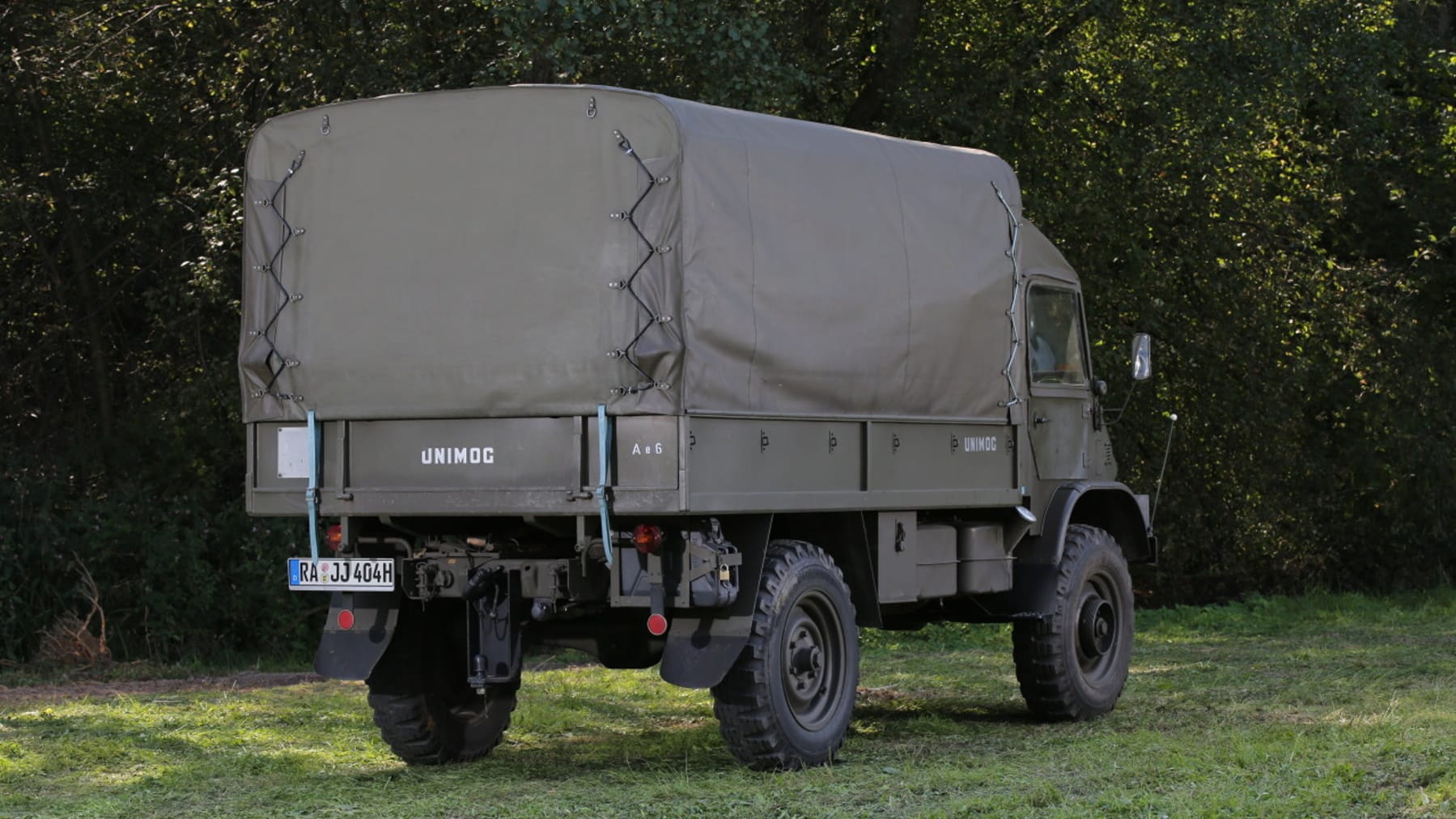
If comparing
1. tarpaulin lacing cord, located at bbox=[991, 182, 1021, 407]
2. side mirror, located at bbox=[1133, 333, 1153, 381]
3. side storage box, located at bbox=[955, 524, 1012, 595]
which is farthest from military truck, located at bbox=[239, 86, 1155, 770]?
side mirror, located at bbox=[1133, 333, 1153, 381]

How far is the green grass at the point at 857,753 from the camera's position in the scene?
24.9 ft

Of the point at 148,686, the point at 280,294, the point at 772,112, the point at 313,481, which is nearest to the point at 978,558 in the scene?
the point at 313,481

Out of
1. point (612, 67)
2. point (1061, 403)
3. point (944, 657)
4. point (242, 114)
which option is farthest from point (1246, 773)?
point (242, 114)

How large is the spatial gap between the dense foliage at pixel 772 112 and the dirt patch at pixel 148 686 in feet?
7.40

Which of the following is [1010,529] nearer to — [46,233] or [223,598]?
[223,598]

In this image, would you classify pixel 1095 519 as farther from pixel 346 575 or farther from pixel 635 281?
pixel 346 575

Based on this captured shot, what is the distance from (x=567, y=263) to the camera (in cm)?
841

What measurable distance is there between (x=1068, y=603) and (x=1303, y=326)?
10544 mm

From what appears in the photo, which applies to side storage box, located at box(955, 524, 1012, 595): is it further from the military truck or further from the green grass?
the green grass

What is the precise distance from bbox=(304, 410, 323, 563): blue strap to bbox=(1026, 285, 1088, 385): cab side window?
4.06 metres

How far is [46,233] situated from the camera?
1847 centimetres

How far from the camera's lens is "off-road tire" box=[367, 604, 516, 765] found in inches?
359

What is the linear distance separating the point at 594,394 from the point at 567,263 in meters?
0.61

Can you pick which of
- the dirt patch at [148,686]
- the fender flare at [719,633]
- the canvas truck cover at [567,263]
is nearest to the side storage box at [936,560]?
the canvas truck cover at [567,263]
